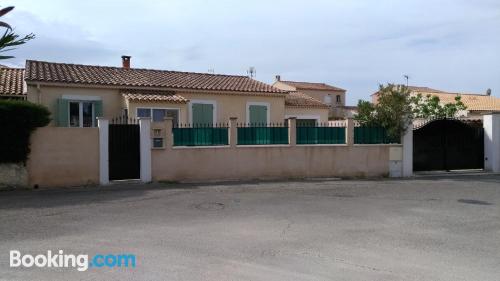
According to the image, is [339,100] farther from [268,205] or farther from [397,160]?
[268,205]

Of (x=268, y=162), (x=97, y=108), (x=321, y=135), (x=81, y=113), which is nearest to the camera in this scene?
(x=268, y=162)

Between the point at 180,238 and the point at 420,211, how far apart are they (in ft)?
17.6

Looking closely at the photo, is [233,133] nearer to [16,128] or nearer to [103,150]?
[103,150]

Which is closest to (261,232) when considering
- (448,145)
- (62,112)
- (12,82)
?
(448,145)

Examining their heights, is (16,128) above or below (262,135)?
above

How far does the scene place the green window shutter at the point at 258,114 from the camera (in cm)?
2148

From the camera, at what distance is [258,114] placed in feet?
71.2

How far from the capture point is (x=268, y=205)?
977 cm

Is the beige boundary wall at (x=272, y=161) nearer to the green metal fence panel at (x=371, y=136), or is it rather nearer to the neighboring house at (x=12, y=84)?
the green metal fence panel at (x=371, y=136)

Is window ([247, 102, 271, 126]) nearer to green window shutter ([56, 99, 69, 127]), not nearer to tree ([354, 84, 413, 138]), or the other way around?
tree ([354, 84, 413, 138])

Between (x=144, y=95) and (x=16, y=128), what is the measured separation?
22.7ft

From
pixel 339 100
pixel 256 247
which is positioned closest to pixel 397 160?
pixel 256 247

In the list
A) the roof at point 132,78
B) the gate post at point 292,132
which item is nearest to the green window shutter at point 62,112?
the roof at point 132,78

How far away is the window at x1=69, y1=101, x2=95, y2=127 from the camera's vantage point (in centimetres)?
1783
